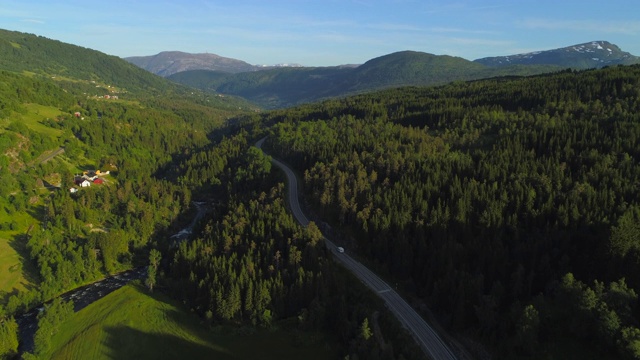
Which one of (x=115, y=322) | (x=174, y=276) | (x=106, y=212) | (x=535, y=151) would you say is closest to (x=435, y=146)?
(x=535, y=151)

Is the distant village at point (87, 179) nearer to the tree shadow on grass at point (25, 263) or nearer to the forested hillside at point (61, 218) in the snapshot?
the forested hillside at point (61, 218)

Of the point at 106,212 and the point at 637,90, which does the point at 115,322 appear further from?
the point at 637,90

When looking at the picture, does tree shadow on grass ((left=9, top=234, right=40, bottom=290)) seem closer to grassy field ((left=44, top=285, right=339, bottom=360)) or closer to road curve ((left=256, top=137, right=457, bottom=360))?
grassy field ((left=44, top=285, right=339, bottom=360))

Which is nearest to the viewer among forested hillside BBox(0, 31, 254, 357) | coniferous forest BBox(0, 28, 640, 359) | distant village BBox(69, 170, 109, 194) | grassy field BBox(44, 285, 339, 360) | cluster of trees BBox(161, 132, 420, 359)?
coniferous forest BBox(0, 28, 640, 359)

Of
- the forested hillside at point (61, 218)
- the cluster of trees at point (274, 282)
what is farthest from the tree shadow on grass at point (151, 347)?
the forested hillside at point (61, 218)

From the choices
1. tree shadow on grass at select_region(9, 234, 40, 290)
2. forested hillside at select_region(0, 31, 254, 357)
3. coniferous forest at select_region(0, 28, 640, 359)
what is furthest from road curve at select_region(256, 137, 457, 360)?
tree shadow on grass at select_region(9, 234, 40, 290)

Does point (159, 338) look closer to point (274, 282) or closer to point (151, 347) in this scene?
point (151, 347)
